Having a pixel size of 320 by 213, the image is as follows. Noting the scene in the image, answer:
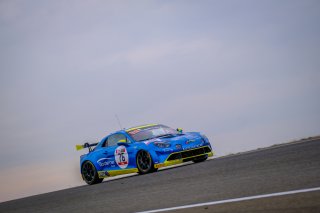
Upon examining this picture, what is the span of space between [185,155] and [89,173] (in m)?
3.20

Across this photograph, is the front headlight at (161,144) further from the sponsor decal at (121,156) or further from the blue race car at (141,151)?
the sponsor decal at (121,156)

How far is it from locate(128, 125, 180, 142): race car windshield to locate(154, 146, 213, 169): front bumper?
2.80 feet

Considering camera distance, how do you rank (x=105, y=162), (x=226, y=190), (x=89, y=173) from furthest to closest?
1. (x=89, y=173)
2. (x=105, y=162)
3. (x=226, y=190)

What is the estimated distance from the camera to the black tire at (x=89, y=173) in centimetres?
1458

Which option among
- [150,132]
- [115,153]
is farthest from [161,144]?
[115,153]

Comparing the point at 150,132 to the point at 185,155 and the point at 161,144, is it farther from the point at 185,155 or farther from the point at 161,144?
the point at 185,155

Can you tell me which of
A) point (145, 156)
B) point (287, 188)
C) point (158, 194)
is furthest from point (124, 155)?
point (287, 188)

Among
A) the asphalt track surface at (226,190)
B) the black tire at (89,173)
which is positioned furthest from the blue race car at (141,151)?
the asphalt track surface at (226,190)

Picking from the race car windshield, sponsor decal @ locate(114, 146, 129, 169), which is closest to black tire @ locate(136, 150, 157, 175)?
sponsor decal @ locate(114, 146, 129, 169)

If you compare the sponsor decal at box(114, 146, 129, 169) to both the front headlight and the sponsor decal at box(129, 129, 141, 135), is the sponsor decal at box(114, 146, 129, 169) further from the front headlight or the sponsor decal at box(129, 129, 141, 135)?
the front headlight

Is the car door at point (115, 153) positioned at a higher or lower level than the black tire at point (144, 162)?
higher

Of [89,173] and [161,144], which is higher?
[161,144]

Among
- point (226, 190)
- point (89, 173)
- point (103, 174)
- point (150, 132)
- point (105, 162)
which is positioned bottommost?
point (226, 190)

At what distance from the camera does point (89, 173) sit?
14828 millimetres
